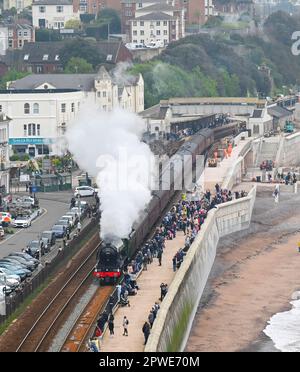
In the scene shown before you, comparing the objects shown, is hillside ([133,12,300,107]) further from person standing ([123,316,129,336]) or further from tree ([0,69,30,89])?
person standing ([123,316,129,336])

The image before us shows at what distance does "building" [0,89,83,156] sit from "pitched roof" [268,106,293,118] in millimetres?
34191

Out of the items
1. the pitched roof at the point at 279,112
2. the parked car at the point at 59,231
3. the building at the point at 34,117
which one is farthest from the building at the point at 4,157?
the pitched roof at the point at 279,112

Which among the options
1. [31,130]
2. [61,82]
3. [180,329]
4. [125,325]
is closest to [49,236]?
[180,329]

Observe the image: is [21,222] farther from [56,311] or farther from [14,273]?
[56,311]

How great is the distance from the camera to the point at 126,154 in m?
69.9

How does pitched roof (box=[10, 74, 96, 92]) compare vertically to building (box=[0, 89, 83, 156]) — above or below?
above

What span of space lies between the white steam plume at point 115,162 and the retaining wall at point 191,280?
316 centimetres

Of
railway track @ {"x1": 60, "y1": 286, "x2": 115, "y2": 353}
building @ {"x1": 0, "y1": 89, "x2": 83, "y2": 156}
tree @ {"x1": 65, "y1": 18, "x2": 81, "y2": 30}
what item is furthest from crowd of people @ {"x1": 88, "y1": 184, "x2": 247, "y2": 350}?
tree @ {"x1": 65, "y1": 18, "x2": 81, "y2": 30}

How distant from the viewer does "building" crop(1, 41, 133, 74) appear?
138875mm

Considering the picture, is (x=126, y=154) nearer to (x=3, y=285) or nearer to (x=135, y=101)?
(x=3, y=285)

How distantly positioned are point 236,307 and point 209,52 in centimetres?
10890

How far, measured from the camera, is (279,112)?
134 m

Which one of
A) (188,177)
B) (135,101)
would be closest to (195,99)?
(135,101)

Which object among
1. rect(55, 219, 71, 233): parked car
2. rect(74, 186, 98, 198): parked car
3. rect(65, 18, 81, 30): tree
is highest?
rect(65, 18, 81, 30): tree
